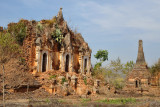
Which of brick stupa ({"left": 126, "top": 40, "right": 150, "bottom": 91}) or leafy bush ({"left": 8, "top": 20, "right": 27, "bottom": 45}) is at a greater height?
leafy bush ({"left": 8, "top": 20, "right": 27, "bottom": 45})

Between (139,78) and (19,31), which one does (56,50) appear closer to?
(19,31)

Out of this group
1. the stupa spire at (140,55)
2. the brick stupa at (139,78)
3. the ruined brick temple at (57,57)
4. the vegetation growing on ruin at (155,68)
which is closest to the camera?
the ruined brick temple at (57,57)

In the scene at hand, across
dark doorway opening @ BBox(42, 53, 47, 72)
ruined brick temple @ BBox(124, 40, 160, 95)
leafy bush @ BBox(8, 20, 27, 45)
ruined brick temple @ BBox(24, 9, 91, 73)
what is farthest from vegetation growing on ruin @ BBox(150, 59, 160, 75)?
leafy bush @ BBox(8, 20, 27, 45)

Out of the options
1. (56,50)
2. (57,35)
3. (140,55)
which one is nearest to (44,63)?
(56,50)

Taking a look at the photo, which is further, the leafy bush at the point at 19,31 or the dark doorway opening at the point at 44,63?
the dark doorway opening at the point at 44,63

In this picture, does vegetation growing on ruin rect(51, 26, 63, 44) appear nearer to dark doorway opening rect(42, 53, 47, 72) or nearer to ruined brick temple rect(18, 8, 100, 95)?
ruined brick temple rect(18, 8, 100, 95)

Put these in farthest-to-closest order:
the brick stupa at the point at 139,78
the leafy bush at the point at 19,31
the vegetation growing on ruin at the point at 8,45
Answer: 1. the brick stupa at the point at 139,78
2. the leafy bush at the point at 19,31
3. the vegetation growing on ruin at the point at 8,45

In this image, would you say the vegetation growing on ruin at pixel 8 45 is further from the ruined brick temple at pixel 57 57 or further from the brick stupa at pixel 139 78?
the brick stupa at pixel 139 78

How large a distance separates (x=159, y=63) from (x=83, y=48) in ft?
31.4

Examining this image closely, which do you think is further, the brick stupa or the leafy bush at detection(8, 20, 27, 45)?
the brick stupa

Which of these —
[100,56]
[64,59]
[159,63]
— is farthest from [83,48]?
[100,56]

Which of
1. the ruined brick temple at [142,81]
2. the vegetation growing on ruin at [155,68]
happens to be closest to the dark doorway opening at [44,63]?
the ruined brick temple at [142,81]

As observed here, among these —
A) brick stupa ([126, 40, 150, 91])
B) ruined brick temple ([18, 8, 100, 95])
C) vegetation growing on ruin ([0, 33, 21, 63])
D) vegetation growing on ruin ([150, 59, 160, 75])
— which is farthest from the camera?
vegetation growing on ruin ([150, 59, 160, 75])

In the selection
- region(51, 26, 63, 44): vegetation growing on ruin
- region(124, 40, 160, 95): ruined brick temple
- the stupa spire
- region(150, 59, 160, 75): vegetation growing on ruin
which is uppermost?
region(51, 26, 63, 44): vegetation growing on ruin
